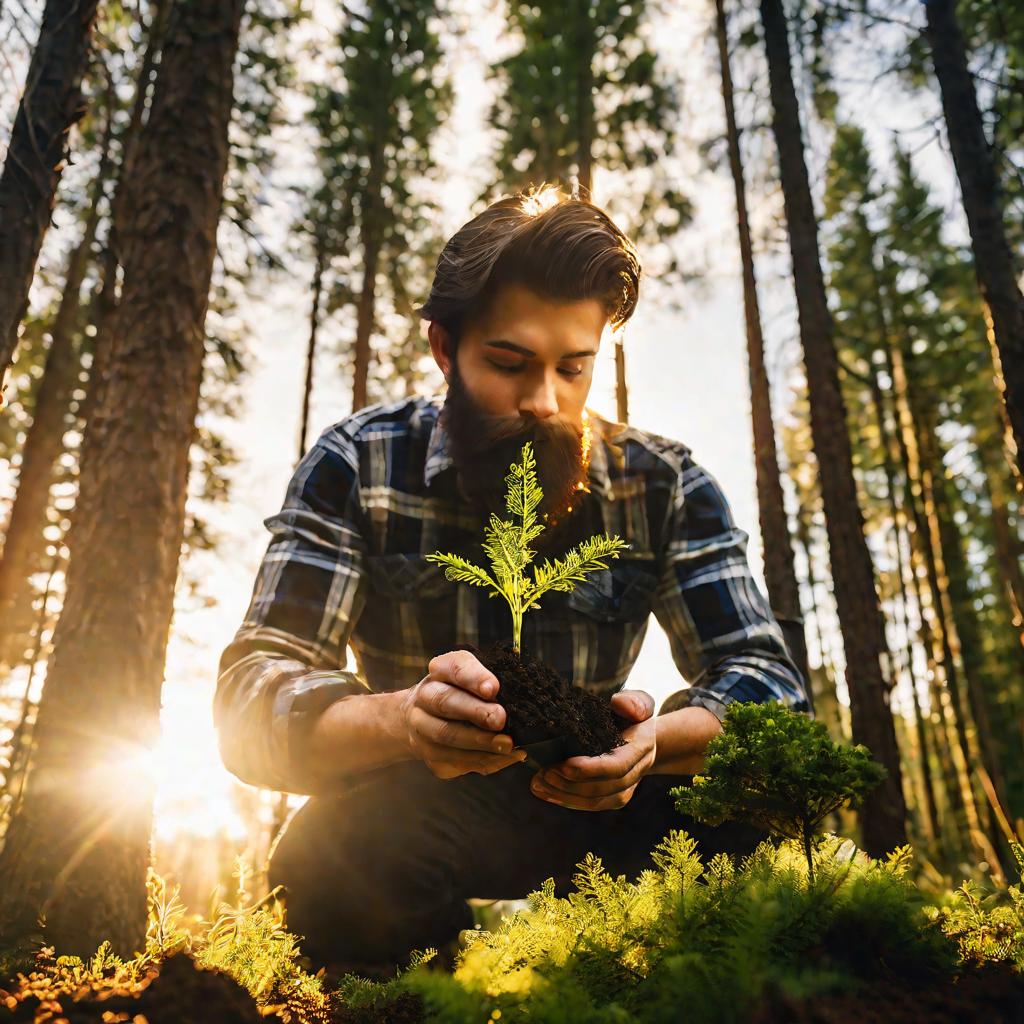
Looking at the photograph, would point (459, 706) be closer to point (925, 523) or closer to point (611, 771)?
point (611, 771)

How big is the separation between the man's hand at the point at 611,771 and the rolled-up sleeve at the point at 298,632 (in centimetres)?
71

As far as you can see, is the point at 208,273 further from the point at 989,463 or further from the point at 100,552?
the point at 989,463

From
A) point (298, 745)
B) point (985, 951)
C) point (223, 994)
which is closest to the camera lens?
point (223, 994)

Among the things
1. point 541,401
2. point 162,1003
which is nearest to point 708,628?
point 541,401

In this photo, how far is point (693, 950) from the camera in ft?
4.69

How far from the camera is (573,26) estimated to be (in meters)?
13.1

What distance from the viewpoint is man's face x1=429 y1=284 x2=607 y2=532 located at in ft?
8.18

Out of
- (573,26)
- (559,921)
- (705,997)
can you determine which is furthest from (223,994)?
(573,26)

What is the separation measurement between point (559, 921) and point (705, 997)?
1.44 feet

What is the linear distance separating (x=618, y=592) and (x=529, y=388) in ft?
3.17

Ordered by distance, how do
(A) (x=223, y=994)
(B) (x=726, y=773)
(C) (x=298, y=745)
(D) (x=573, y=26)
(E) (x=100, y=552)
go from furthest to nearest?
(D) (x=573, y=26) < (E) (x=100, y=552) < (C) (x=298, y=745) < (B) (x=726, y=773) < (A) (x=223, y=994)

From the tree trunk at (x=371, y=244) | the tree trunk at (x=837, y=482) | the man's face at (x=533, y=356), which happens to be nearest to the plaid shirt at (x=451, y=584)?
the man's face at (x=533, y=356)

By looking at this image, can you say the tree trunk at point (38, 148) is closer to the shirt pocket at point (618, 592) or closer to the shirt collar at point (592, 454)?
the shirt collar at point (592, 454)

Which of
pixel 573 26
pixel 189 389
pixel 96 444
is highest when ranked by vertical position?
pixel 573 26
